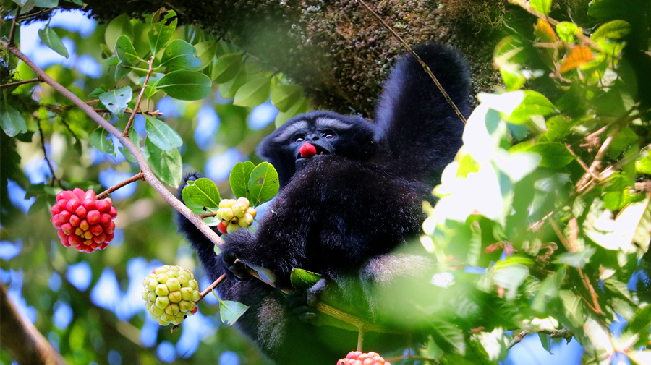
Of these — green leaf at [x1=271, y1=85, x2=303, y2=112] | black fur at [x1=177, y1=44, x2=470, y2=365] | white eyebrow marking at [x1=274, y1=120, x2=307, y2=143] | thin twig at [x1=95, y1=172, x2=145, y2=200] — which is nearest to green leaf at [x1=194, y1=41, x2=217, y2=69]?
green leaf at [x1=271, y1=85, x2=303, y2=112]

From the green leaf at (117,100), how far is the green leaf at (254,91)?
4.15ft

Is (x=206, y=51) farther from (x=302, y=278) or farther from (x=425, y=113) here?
(x=302, y=278)

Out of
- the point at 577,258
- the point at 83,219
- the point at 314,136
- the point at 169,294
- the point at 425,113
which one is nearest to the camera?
the point at 577,258

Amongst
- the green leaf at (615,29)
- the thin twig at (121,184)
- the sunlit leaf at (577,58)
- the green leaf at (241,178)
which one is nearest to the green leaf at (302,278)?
the green leaf at (241,178)

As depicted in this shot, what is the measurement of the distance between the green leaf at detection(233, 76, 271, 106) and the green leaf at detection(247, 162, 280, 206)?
1.74 metres

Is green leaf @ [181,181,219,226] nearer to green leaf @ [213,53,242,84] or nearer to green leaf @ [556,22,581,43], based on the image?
green leaf @ [556,22,581,43]

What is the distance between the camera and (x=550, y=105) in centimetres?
134

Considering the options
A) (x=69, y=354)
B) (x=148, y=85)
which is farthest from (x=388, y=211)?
(x=69, y=354)

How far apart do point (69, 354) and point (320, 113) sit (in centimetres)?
378

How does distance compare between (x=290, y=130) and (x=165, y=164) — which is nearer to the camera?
(x=165, y=164)

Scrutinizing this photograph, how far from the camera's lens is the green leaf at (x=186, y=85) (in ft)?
8.74

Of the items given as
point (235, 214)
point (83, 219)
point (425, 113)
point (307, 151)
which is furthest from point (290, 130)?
point (83, 219)

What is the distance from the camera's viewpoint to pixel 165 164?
2.99 metres

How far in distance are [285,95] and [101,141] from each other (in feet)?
4.78
